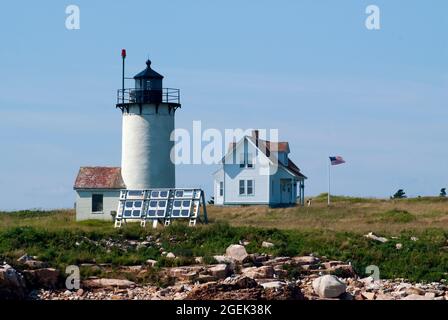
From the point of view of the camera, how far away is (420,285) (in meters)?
28.9

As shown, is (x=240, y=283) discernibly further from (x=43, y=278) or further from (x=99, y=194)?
(x=99, y=194)

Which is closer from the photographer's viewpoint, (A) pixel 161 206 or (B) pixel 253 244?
(B) pixel 253 244

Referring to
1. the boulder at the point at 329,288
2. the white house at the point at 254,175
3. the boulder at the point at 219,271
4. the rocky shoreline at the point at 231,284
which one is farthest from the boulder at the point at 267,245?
the white house at the point at 254,175

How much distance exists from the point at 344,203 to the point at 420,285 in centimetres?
3046

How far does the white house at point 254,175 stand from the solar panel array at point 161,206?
18975 millimetres

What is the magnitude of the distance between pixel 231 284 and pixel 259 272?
3.36 m

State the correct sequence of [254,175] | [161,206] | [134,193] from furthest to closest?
[254,175]
[134,193]
[161,206]

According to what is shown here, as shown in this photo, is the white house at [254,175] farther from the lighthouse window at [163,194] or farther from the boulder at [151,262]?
the boulder at [151,262]

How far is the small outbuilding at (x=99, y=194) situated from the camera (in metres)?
47.7

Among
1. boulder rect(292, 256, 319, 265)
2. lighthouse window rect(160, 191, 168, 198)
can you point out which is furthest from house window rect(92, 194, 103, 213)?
boulder rect(292, 256, 319, 265)

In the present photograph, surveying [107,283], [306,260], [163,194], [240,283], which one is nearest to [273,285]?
[240,283]

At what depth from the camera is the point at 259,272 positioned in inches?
1129
